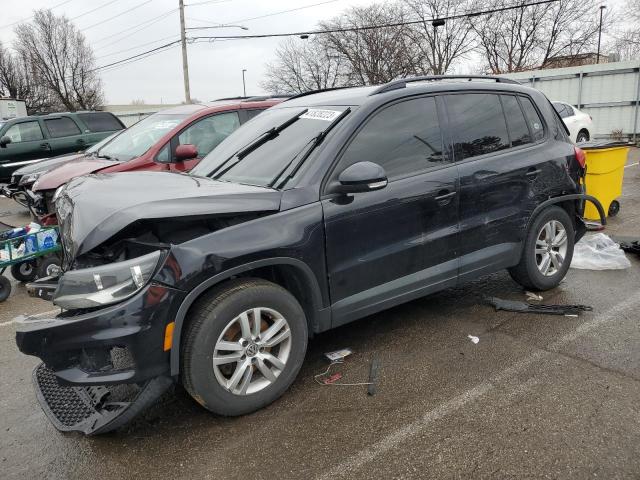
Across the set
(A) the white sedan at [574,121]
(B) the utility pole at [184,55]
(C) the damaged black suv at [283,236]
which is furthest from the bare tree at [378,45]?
(C) the damaged black suv at [283,236]

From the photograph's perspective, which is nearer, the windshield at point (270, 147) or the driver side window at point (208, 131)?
the windshield at point (270, 147)

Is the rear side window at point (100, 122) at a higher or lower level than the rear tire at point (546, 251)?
higher

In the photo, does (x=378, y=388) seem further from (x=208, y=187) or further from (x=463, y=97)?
(x=463, y=97)

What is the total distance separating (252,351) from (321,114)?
1.71 meters

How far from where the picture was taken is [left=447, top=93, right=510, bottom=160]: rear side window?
3785 millimetres

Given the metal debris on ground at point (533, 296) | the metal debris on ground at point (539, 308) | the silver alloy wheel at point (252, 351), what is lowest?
the metal debris on ground at point (533, 296)

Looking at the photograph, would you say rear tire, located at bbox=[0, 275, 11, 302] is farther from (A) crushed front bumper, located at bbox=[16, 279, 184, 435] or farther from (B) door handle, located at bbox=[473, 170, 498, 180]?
(B) door handle, located at bbox=[473, 170, 498, 180]

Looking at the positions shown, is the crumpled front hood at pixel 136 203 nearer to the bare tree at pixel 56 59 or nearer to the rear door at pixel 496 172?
the rear door at pixel 496 172

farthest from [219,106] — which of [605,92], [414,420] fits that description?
[605,92]

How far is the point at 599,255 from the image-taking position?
537cm

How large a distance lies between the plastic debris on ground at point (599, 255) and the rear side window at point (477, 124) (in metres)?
2.07

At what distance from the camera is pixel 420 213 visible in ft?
11.4

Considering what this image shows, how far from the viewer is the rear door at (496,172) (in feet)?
12.4

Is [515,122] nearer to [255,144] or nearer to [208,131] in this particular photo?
[255,144]
